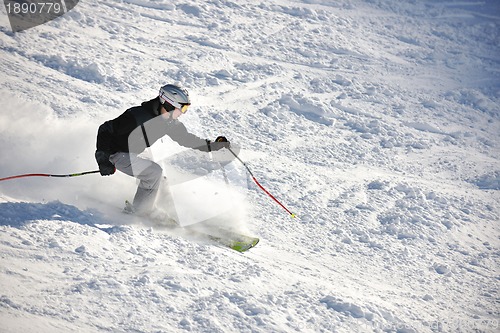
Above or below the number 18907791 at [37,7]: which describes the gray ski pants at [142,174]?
below

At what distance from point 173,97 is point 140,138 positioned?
63cm

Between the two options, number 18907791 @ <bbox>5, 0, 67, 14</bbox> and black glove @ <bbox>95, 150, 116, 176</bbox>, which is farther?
number 18907791 @ <bbox>5, 0, 67, 14</bbox>

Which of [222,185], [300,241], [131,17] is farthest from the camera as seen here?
[131,17]

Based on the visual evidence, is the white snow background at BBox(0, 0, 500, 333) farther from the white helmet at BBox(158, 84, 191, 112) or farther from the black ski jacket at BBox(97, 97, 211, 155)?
the white helmet at BBox(158, 84, 191, 112)

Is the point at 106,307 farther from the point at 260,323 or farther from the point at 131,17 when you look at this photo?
the point at 131,17

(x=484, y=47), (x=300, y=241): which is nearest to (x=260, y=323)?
(x=300, y=241)

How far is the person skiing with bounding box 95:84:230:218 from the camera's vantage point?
6.19m

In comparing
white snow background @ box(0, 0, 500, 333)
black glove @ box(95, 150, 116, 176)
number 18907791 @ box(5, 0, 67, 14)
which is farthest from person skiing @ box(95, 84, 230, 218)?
number 18907791 @ box(5, 0, 67, 14)

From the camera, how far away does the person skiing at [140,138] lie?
20.3 ft

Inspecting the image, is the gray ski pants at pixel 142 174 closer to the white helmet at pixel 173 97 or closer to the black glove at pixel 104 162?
the black glove at pixel 104 162

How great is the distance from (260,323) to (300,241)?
7.48ft

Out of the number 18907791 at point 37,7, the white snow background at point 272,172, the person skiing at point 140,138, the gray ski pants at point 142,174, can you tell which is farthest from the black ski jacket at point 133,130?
the number 18907791 at point 37,7

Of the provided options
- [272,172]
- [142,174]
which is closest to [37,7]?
[272,172]

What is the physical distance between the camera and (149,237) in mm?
6156
